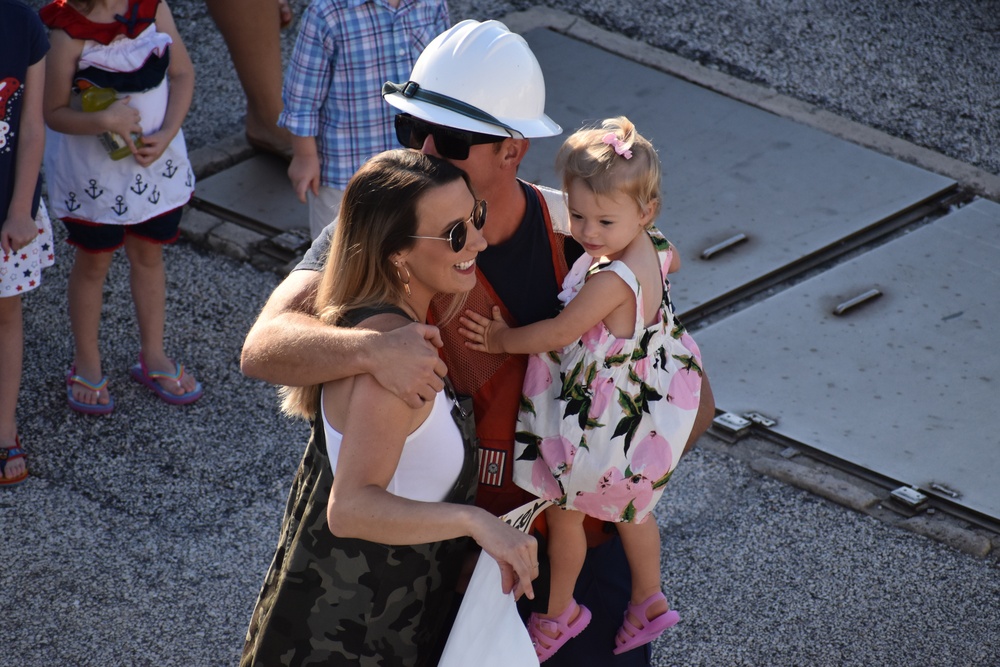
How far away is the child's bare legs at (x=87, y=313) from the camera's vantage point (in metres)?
4.27

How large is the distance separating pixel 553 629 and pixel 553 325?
28.6 inches

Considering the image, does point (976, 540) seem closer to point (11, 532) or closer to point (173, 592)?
point (173, 592)

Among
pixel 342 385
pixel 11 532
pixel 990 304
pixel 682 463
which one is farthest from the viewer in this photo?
pixel 990 304

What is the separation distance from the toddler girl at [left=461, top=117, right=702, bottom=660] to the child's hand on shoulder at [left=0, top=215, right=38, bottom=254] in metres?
2.05

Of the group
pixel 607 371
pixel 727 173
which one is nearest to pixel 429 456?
pixel 607 371

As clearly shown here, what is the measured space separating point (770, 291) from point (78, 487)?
288 centimetres

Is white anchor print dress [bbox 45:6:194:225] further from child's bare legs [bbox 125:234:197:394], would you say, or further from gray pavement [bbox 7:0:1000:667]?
gray pavement [bbox 7:0:1000:667]

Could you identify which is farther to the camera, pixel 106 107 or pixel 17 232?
pixel 106 107

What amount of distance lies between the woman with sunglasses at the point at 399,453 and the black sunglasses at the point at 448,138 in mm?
161

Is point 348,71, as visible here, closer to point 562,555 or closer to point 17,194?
Result: point 17,194

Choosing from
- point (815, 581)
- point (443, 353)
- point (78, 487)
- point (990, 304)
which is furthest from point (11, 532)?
point (990, 304)

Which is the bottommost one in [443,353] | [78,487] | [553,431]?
[78,487]

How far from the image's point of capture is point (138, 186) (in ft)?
13.8

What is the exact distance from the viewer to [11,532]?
12.5 ft
